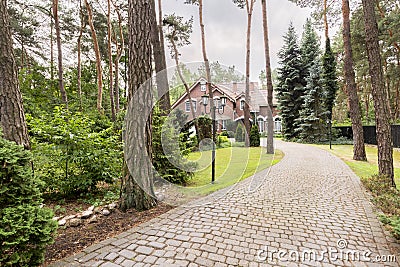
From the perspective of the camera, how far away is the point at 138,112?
140 inches

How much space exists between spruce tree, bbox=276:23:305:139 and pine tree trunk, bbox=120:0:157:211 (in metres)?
17.4

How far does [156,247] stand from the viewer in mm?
2549

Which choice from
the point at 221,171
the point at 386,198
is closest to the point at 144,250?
the point at 386,198

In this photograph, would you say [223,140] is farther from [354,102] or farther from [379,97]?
[354,102]

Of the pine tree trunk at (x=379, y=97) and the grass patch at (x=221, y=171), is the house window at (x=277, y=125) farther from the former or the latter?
the pine tree trunk at (x=379, y=97)

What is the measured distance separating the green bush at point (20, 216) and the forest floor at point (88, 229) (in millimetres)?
397

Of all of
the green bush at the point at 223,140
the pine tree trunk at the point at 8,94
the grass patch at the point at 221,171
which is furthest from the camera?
the green bush at the point at 223,140

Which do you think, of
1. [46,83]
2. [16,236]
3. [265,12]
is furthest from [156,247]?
[46,83]

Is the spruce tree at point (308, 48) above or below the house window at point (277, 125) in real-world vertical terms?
above

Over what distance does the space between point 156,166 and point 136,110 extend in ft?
5.80

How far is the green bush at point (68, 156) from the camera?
372 cm

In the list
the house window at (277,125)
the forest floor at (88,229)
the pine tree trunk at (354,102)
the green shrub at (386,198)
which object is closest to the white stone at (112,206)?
the forest floor at (88,229)

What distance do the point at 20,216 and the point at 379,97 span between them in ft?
20.7

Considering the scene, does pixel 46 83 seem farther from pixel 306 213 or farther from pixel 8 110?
pixel 306 213
